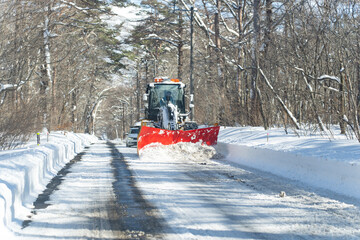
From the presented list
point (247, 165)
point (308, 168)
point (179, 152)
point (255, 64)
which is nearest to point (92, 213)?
point (308, 168)

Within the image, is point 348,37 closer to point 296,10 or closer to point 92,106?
point 296,10

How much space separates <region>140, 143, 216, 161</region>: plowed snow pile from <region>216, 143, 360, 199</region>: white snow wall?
152 cm

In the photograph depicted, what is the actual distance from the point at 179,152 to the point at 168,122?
2015 mm

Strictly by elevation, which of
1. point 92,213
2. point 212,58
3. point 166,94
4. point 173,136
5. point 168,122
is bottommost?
point 92,213

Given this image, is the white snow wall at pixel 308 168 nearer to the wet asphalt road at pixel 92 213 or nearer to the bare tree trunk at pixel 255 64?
the wet asphalt road at pixel 92 213

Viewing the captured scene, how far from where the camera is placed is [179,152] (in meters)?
16.3

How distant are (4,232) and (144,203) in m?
2.66

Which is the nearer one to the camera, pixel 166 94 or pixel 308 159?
pixel 308 159

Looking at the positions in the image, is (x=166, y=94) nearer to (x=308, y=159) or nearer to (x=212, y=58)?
(x=308, y=159)

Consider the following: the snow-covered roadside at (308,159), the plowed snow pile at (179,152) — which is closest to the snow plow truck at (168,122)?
the plowed snow pile at (179,152)

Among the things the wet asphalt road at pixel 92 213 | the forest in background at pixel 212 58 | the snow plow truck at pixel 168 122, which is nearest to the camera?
the wet asphalt road at pixel 92 213

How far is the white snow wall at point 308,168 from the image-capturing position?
28.0 feet

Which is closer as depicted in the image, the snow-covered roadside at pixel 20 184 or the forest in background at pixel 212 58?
the snow-covered roadside at pixel 20 184

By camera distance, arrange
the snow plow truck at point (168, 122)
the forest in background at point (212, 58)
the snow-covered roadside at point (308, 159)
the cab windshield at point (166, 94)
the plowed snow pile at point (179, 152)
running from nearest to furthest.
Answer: the snow-covered roadside at point (308, 159), the forest in background at point (212, 58), the plowed snow pile at point (179, 152), the snow plow truck at point (168, 122), the cab windshield at point (166, 94)
